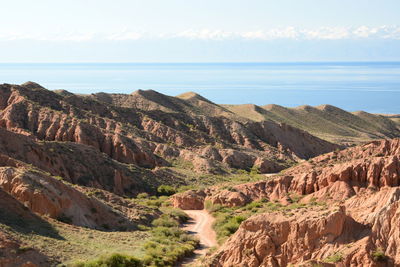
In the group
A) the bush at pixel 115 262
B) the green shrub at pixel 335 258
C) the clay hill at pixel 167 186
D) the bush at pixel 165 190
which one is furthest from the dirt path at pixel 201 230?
the bush at pixel 165 190

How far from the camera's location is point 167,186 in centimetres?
6869

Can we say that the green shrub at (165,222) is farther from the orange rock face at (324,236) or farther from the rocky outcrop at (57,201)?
the orange rock face at (324,236)

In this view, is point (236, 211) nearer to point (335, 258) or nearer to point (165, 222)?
point (165, 222)

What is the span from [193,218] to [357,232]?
2603cm

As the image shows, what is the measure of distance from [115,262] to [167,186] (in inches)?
1419

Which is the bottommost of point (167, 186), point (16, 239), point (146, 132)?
point (167, 186)

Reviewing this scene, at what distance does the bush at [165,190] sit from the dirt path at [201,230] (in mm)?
11500

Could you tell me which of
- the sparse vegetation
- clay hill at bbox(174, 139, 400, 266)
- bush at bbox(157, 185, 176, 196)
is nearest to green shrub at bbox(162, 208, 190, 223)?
the sparse vegetation

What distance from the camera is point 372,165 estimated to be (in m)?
49.3

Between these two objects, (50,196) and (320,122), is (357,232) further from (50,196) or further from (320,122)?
(320,122)

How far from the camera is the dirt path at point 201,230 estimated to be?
39.1 metres

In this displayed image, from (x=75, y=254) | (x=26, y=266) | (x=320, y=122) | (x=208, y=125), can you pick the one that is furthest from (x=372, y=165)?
(x=320, y=122)

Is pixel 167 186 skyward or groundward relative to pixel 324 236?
groundward

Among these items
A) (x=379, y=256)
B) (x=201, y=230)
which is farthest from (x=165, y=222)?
(x=379, y=256)
